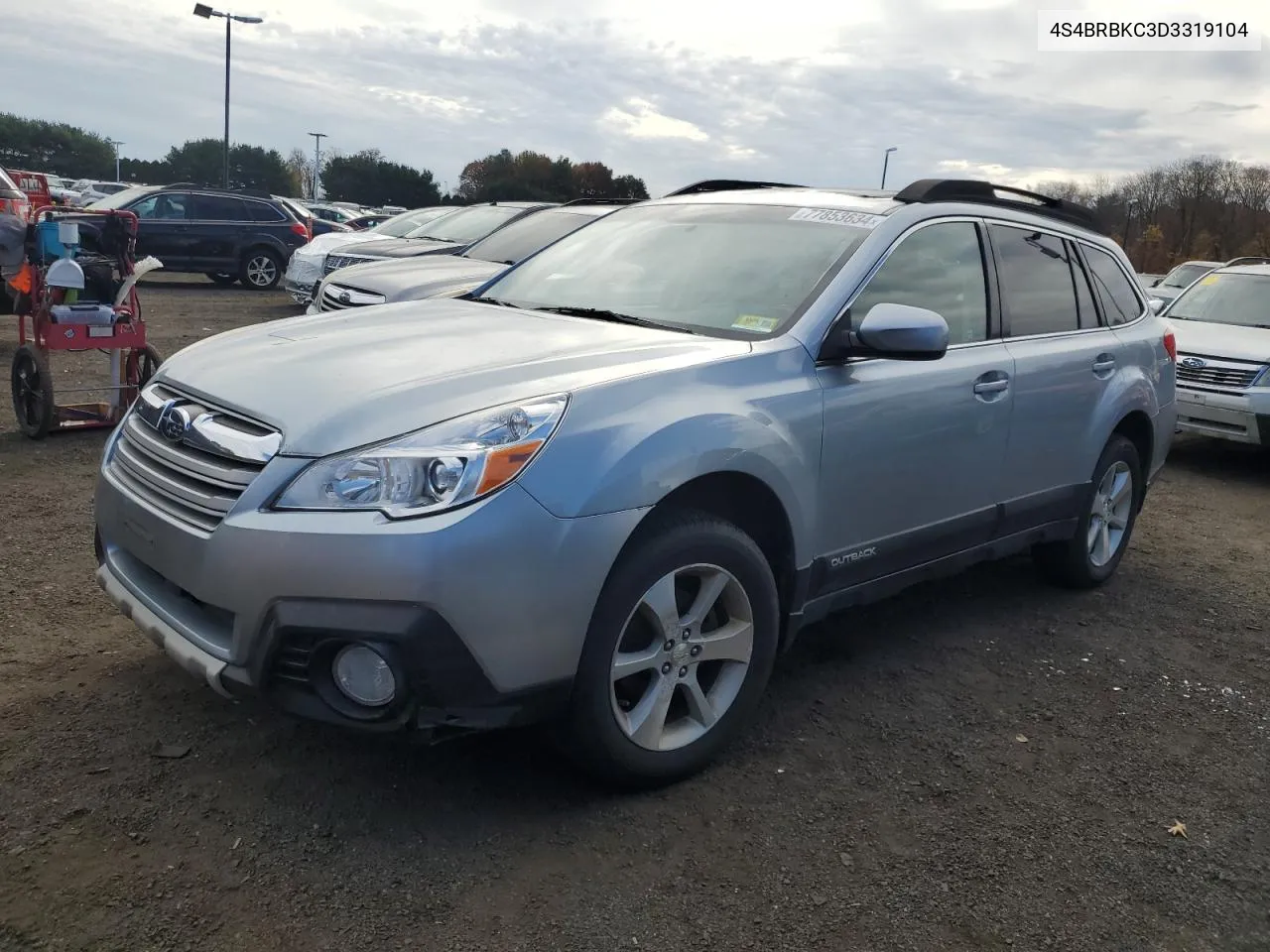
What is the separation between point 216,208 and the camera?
705 inches

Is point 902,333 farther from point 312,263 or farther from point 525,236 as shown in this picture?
point 312,263

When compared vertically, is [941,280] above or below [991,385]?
above

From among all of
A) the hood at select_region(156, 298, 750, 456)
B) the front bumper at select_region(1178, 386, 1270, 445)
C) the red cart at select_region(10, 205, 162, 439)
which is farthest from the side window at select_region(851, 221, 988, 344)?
the front bumper at select_region(1178, 386, 1270, 445)

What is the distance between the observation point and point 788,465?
10.7 ft

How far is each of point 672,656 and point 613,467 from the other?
1.97 ft

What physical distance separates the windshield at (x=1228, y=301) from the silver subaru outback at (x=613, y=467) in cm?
613

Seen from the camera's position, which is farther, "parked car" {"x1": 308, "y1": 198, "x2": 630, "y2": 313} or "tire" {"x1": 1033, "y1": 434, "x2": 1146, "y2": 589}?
"parked car" {"x1": 308, "y1": 198, "x2": 630, "y2": 313}

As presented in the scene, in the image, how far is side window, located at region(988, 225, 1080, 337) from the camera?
441cm

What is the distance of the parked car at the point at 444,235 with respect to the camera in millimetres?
10914

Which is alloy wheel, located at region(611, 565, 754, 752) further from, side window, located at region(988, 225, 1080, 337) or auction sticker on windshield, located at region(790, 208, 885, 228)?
side window, located at region(988, 225, 1080, 337)

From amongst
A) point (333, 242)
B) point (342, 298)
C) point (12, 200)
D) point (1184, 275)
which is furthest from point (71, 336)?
point (1184, 275)

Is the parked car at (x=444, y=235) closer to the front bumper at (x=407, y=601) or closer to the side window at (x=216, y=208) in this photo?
the side window at (x=216, y=208)

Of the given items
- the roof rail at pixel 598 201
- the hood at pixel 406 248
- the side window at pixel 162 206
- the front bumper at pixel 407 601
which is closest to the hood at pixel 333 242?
the hood at pixel 406 248

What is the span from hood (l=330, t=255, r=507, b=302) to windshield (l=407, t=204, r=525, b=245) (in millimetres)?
2243
